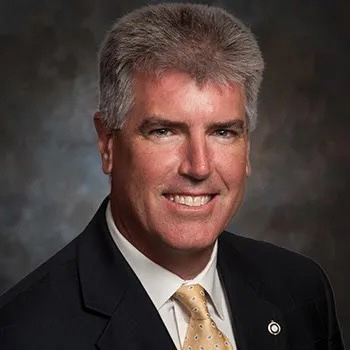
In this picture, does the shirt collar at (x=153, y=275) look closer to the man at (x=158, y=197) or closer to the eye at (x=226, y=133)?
the man at (x=158, y=197)

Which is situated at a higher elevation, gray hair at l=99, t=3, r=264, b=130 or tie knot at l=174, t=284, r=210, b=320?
gray hair at l=99, t=3, r=264, b=130

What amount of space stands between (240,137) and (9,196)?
2579 millimetres

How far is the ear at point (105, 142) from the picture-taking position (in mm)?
3469

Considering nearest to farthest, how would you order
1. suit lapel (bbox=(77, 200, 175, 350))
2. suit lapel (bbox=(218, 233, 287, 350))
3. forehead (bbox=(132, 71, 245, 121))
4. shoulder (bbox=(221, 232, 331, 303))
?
forehead (bbox=(132, 71, 245, 121)) → suit lapel (bbox=(77, 200, 175, 350)) → suit lapel (bbox=(218, 233, 287, 350)) → shoulder (bbox=(221, 232, 331, 303))

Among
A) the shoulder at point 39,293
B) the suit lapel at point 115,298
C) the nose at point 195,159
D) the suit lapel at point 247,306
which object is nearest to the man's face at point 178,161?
the nose at point 195,159

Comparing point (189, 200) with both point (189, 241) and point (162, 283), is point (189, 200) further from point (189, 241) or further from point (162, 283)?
point (162, 283)

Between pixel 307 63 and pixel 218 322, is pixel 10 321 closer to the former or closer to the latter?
pixel 218 322

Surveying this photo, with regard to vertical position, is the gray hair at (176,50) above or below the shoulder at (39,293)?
above

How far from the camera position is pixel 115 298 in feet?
11.2

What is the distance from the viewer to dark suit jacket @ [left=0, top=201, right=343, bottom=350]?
327 centimetres

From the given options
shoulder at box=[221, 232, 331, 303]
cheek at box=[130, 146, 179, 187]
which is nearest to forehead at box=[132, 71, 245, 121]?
cheek at box=[130, 146, 179, 187]

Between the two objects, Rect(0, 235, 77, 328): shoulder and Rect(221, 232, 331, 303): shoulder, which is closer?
Rect(0, 235, 77, 328): shoulder

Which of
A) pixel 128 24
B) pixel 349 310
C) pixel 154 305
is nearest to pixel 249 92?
pixel 128 24

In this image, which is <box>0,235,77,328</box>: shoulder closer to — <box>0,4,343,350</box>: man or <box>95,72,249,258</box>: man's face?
<box>0,4,343,350</box>: man
